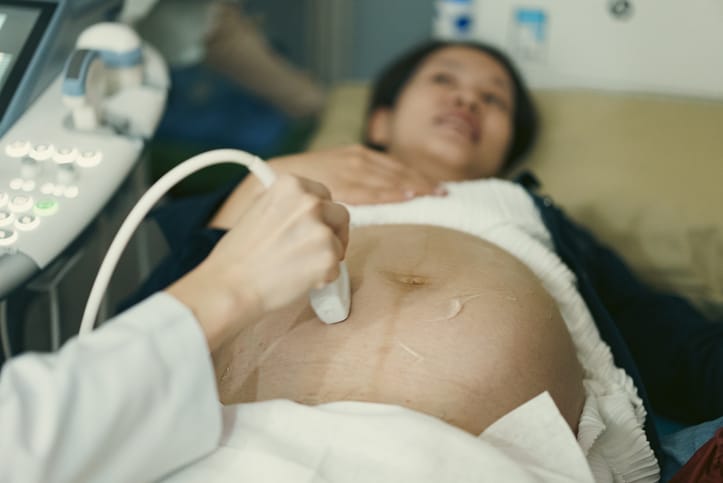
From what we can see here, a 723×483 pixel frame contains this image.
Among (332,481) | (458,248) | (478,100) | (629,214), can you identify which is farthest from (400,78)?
(332,481)

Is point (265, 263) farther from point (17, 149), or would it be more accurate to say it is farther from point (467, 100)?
point (467, 100)

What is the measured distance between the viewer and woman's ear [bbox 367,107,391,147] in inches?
63.4

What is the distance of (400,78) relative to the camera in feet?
5.56

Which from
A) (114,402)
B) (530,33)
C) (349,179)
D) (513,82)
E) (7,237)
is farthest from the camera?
(530,33)

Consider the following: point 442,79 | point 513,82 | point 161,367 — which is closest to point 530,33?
point 513,82

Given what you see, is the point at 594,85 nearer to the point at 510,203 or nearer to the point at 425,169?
the point at 425,169

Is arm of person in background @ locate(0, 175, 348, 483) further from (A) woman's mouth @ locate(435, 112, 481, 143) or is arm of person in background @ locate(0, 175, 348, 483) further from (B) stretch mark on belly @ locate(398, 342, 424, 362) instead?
(A) woman's mouth @ locate(435, 112, 481, 143)

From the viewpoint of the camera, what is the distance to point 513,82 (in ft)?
5.24

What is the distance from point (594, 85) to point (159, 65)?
0.93 metres

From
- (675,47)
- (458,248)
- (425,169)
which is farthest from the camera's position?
(675,47)

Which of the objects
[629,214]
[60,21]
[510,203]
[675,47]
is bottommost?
[629,214]

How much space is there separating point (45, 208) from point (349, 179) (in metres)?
0.46

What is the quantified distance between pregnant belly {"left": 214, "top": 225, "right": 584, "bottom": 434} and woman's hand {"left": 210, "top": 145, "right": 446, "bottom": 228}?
19 centimetres

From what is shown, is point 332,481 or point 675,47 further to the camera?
point 675,47
